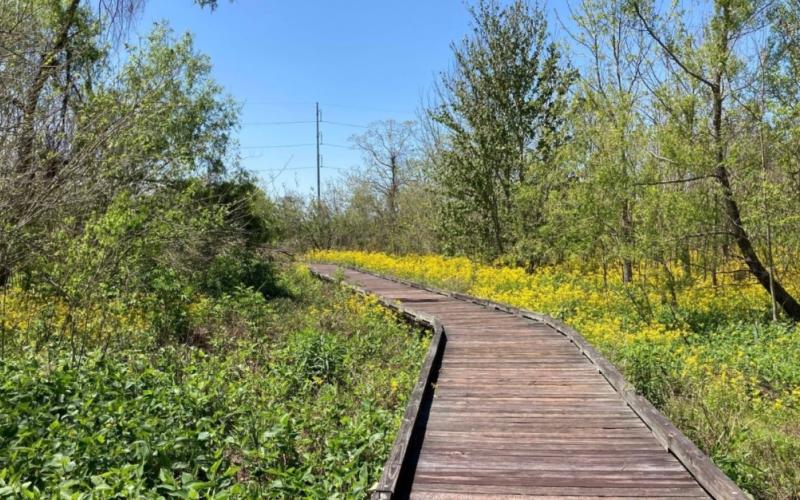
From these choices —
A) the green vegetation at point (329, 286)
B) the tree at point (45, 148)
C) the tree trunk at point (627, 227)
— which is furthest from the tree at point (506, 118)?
the tree at point (45, 148)

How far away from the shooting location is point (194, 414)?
15.8 ft

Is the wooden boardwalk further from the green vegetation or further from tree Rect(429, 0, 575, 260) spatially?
tree Rect(429, 0, 575, 260)

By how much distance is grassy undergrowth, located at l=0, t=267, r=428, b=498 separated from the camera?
355cm

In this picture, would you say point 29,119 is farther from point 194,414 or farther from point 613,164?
point 613,164

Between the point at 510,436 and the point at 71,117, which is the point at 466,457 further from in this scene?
the point at 71,117

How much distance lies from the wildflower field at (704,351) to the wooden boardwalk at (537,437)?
0.57m

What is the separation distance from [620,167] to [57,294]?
9488 millimetres

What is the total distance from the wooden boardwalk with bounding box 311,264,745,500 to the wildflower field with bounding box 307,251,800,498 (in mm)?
567

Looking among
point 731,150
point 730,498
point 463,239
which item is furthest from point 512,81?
point 730,498

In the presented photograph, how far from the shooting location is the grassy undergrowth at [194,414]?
355 cm

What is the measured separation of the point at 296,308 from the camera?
1234 cm

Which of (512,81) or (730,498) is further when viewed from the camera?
(512,81)

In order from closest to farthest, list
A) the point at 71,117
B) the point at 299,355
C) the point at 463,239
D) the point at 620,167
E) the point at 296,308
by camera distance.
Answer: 1. the point at 71,117
2. the point at 299,355
3. the point at 620,167
4. the point at 296,308
5. the point at 463,239

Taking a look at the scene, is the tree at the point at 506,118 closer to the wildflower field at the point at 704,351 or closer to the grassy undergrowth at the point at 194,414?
the wildflower field at the point at 704,351
